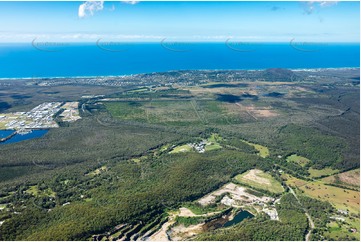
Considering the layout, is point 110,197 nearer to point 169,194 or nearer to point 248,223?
point 169,194

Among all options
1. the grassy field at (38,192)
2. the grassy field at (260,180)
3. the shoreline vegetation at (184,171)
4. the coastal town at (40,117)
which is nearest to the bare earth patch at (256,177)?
the grassy field at (260,180)

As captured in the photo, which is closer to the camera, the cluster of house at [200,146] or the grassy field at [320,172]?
the grassy field at [320,172]

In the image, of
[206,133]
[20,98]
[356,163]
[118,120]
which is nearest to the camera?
[356,163]

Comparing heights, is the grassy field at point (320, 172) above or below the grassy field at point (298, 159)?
below

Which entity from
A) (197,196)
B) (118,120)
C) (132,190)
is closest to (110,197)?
(132,190)

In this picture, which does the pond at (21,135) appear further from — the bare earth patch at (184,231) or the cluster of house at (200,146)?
the bare earth patch at (184,231)
